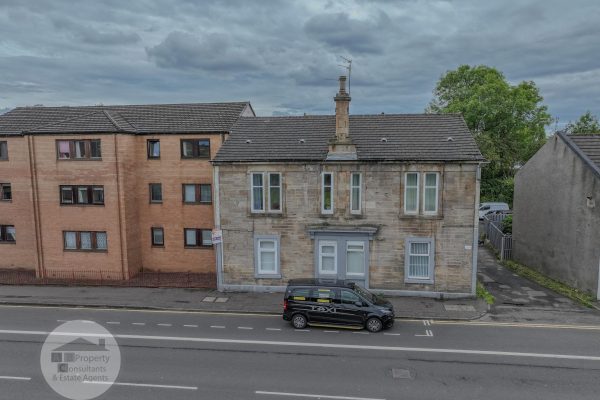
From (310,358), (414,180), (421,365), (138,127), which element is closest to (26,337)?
(310,358)

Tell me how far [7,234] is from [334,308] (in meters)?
22.1

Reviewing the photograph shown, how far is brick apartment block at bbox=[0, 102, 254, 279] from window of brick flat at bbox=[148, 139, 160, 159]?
6 centimetres

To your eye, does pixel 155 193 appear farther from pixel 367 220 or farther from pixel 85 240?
pixel 367 220

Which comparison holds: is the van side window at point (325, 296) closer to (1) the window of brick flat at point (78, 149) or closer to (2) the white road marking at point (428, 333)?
(2) the white road marking at point (428, 333)

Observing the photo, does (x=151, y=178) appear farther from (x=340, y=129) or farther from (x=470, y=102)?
(x=470, y=102)

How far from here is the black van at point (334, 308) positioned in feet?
56.5

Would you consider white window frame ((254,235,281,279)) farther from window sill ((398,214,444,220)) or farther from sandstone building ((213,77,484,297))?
window sill ((398,214,444,220))

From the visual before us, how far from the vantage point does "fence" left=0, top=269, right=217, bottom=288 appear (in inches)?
950

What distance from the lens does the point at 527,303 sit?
20547mm

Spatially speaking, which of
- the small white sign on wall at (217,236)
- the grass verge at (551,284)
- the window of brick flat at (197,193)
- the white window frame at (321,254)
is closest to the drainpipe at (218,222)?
the small white sign on wall at (217,236)

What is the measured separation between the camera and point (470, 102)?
138 feet

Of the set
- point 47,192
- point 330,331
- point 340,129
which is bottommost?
point 330,331

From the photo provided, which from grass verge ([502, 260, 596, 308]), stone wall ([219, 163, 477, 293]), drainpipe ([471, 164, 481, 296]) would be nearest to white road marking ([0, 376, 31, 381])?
stone wall ([219, 163, 477, 293])

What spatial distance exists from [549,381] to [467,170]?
32.8 feet
